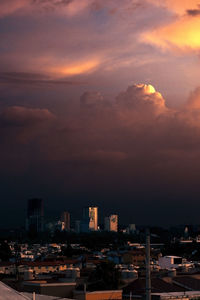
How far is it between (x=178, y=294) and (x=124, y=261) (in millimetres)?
65517

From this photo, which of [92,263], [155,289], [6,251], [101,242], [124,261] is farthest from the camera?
[101,242]

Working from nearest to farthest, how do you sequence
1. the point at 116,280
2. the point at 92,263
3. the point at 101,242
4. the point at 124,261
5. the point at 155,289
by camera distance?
the point at 155,289 → the point at 116,280 → the point at 92,263 → the point at 124,261 → the point at 101,242

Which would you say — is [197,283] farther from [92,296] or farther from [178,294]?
[92,296]

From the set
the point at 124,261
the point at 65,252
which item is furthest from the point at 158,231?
the point at 65,252

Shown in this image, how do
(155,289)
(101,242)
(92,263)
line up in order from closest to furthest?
(155,289)
(92,263)
(101,242)

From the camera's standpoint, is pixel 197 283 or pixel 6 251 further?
pixel 6 251

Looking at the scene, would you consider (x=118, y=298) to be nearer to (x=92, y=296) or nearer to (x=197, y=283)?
(x=92, y=296)

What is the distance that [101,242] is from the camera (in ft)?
636

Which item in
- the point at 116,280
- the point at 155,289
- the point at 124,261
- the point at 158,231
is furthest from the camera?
the point at 124,261

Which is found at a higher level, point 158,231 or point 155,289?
point 158,231

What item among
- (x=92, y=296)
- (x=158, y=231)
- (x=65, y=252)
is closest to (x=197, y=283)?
(x=92, y=296)

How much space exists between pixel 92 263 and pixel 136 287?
40873mm

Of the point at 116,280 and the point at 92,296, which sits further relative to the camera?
the point at 116,280

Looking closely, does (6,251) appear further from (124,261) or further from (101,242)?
(101,242)
